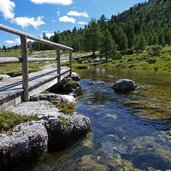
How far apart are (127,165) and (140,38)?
107 m

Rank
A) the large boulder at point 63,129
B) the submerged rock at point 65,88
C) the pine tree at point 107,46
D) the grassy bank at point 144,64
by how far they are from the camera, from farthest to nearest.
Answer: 1. the pine tree at point 107,46
2. the grassy bank at point 144,64
3. the submerged rock at point 65,88
4. the large boulder at point 63,129

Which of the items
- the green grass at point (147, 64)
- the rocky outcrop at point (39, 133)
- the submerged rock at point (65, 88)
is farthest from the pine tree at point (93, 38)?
the rocky outcrop at point (39, 133)

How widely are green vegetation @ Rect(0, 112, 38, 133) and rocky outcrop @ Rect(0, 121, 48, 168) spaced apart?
0.74ft

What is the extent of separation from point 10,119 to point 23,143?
1.18 m

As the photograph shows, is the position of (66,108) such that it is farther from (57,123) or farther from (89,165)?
(89,165)

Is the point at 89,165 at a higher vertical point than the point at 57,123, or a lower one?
lower

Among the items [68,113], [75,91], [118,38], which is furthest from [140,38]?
[68,113]

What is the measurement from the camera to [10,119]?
26.2ft

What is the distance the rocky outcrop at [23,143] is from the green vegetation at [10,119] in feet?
0.74

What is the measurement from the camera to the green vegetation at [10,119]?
760 centimetres

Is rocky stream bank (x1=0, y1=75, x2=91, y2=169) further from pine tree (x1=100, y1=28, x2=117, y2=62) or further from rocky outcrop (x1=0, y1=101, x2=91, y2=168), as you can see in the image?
pine tree (x1=100, y1=28, x2=117, y2=62)

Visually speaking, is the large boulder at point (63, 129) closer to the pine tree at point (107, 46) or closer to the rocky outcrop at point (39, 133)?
the rocky outcrop at point (39, 133)

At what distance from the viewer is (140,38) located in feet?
363

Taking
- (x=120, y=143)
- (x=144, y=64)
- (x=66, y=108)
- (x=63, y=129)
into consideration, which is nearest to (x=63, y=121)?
(x=63, y=129)
